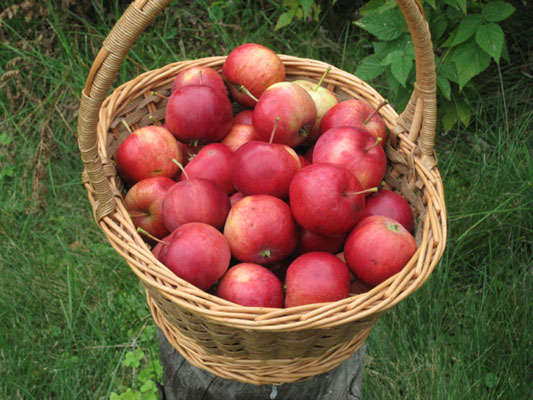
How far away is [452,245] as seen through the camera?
2355mm

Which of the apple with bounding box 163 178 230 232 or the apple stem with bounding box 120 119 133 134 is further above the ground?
the apple stem with bounding box 120 119 133 134

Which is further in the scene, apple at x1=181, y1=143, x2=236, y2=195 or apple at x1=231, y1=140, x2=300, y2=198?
apple at x1=181, y1=143, x2=236, y2=195

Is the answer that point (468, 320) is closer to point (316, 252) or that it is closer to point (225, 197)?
point (316, 252)

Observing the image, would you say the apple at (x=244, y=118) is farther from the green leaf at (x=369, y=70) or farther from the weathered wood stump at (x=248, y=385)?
the weathered wood stump at (x=248, y=385)

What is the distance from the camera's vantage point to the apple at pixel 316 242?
1548mm

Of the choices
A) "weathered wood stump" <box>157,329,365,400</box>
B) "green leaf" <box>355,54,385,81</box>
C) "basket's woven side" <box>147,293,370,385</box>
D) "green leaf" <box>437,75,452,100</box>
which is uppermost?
"green leaf" <box>355,54,385,81</box>

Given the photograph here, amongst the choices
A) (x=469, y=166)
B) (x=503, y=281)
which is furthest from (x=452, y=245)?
(x=469, y=166)

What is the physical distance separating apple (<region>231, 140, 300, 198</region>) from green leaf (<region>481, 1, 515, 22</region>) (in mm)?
1216

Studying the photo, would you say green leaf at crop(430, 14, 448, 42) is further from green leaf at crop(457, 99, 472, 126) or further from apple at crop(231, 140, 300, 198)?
apple at crop(231, 140, 300, 198)

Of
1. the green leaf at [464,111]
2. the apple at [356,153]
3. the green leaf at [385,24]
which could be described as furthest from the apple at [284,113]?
the green leaf at [464,111]

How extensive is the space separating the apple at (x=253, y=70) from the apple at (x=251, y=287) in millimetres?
691

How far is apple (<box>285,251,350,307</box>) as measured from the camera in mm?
1371

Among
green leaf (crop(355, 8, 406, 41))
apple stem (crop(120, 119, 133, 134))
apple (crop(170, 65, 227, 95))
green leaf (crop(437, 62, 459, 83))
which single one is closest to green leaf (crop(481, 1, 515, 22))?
green leaf (crop(437, 62, 459, 83))

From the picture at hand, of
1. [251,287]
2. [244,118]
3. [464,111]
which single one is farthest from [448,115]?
[251,287]
